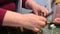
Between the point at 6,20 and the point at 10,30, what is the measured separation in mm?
44

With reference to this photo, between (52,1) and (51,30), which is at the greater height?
(52,1)

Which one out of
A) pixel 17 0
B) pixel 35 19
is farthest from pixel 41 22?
pixel 17 0

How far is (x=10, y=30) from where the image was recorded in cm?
39

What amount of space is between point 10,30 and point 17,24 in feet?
0.12

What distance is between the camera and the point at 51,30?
923 mm

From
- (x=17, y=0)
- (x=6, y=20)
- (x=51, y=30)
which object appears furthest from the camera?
(x=51, y=30)

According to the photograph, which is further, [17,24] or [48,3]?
[48,3]

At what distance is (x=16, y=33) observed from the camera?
0.38 m

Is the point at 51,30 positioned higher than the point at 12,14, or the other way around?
the point at 12,14

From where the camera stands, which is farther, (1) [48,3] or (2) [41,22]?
(1) [48,3]

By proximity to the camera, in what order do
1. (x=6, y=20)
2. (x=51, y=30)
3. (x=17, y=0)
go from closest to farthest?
1. (x=6, y=20)
2. (x=17, y=0)
3. (x=51, y=30)

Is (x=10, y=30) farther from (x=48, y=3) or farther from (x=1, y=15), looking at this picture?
(x=48, y=3)

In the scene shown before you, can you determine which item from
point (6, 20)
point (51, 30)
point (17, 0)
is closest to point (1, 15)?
point (6, 20)

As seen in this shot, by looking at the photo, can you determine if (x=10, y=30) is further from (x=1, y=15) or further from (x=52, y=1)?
(x=52, y=1)
